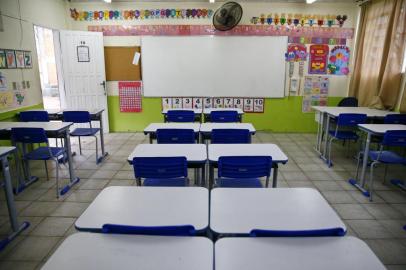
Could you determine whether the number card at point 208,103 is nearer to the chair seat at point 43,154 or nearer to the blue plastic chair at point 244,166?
the chair seat at point 43,154

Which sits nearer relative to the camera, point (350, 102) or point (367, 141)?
point (367, 141)

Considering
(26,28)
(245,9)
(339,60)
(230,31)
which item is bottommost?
(339,60)

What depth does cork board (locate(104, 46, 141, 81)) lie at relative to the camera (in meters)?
6.37

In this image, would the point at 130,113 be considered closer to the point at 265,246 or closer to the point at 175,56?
the point at 175,56

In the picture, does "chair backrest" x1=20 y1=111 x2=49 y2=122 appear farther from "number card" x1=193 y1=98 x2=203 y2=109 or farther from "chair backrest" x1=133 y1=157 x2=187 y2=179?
"number card" x1=193 y1=98 x2=203 y2=109

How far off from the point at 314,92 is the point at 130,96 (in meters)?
4.20

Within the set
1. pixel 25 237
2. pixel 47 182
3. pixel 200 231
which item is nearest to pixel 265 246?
pixel 200 231

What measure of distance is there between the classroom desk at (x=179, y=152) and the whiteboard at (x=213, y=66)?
12.4 ft

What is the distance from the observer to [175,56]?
6.35 metres

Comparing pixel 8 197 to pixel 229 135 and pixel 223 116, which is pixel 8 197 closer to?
→ pixel 229 135

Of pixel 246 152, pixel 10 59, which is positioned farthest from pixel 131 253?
pixel 10 59

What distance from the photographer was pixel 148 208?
1648 millimetres

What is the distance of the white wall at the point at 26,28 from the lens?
4348 mm

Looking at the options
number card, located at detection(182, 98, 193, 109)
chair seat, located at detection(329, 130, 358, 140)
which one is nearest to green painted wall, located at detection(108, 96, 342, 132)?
number card, located at detection(182, 98, 193, 109)
